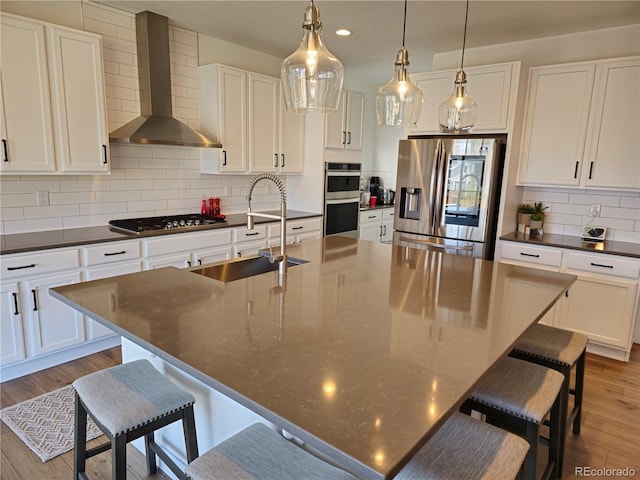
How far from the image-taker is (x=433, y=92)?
390 cm

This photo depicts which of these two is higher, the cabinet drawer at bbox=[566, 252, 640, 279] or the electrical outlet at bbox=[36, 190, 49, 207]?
the electrical outlet at bbox=[36, 190, 49, 207]

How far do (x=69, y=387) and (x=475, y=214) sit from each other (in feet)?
11.2

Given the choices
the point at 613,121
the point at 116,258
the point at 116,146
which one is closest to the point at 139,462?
the point at 116,258

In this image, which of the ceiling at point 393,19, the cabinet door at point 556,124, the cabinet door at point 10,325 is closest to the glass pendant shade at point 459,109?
the ceiling at point 393,19

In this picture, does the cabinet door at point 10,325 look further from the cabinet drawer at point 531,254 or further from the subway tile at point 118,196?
the cabinet drawer at point 531,254

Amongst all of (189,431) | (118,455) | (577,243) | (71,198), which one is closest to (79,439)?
(118,455)

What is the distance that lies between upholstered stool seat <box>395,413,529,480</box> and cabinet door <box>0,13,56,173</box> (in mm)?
3000

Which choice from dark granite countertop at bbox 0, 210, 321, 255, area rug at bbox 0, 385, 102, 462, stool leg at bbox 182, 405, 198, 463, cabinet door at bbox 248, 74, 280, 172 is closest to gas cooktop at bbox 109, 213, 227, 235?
dark granite countertop at bbox 0, 210, 321, 255

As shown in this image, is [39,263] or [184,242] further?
[184,242]

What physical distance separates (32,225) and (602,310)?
447 centimetres

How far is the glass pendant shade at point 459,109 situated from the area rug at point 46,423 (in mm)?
2659

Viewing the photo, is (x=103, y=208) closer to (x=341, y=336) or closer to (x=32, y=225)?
(x=32, y=225)

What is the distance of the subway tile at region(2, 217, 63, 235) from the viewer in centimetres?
297

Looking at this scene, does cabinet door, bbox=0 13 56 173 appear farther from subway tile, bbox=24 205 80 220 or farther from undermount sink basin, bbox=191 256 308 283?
undermount sink basin, bbox=191 256 308 283
